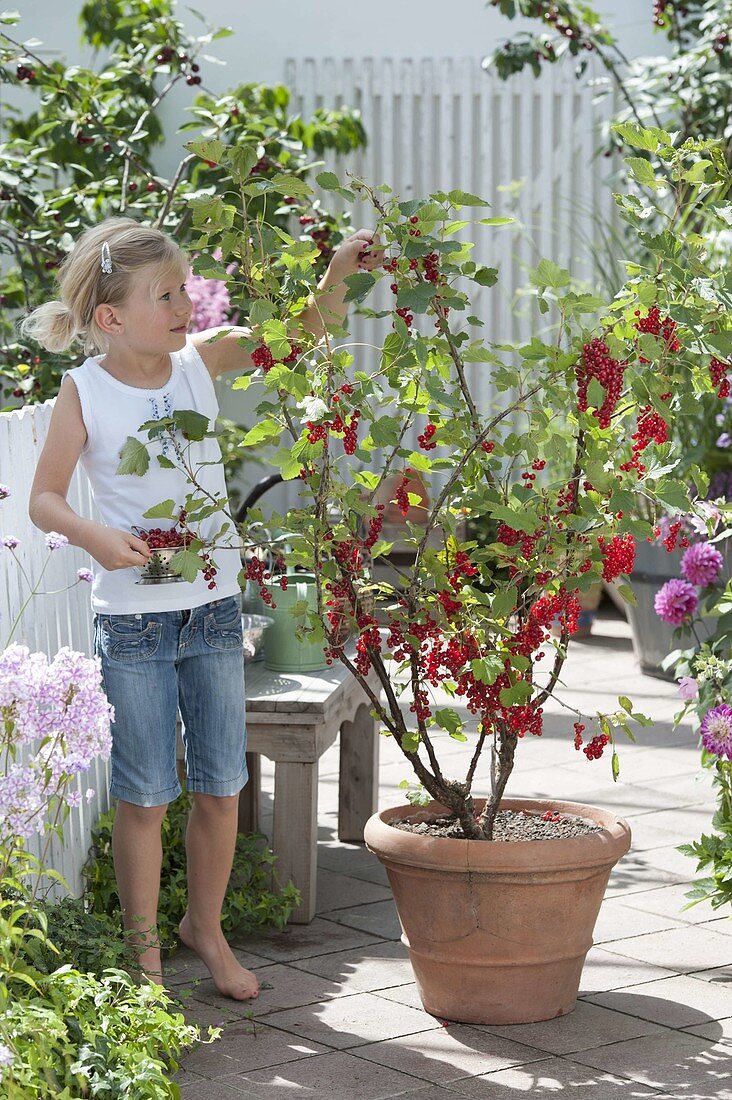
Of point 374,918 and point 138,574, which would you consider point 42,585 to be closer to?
point 138,574

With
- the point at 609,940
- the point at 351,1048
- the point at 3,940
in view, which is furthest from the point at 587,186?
the point at 3,940

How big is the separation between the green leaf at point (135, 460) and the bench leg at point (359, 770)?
161cm

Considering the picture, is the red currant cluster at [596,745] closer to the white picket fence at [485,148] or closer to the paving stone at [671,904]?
the paving stone at [671,904]

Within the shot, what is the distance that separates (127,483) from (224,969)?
96cm

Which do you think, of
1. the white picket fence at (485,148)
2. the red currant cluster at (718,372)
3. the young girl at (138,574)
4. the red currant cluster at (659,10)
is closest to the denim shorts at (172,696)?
the young girl at (138,574)

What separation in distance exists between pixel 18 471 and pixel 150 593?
14.7 inches

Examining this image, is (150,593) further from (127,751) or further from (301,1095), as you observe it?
(301,1095)

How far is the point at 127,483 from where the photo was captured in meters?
2.70

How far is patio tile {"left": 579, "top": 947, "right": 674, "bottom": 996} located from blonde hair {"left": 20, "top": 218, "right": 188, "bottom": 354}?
1563 millimetres

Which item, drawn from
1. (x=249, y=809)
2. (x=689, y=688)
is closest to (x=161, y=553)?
(x=249, y=809)

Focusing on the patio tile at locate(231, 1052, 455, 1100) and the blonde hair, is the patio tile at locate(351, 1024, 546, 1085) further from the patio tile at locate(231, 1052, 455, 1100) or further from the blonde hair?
the blonde hair

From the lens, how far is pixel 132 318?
271 cm

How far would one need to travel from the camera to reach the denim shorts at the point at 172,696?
2.67m

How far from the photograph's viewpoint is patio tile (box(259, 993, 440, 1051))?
2.69 m
